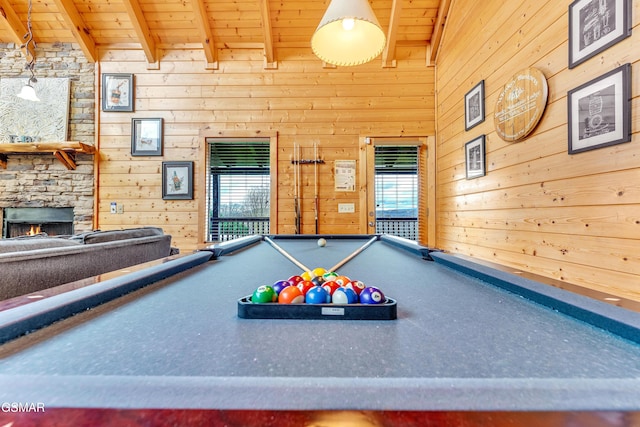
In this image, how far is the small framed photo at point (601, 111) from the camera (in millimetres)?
1486

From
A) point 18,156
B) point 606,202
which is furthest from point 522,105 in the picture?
point 18,156

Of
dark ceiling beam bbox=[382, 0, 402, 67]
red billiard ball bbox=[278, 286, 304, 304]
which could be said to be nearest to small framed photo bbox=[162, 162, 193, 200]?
dark ceiling beam bbox=[382, 0, 402, 67]

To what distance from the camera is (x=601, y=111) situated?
1.60 meters

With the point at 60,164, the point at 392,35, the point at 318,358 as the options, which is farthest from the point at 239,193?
the point at 318,358

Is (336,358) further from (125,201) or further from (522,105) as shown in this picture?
(125,201)

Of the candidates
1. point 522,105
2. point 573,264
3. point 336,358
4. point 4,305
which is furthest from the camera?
point 522,105

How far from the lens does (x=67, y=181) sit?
4.03 metres

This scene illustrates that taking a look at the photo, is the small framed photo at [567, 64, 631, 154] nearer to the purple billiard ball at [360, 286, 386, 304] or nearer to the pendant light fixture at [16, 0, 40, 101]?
the purple billiard ball at [360, 286, 386, 304]

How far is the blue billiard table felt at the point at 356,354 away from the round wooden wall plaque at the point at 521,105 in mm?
1771

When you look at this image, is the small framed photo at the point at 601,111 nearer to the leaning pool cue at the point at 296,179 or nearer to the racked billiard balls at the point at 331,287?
the racked billiard balls at the point at 331,287

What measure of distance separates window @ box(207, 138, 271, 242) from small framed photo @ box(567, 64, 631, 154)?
14.8 feet

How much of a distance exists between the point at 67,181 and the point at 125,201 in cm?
79

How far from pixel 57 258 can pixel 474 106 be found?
3.43m

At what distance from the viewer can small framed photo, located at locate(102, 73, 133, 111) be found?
4043mm
